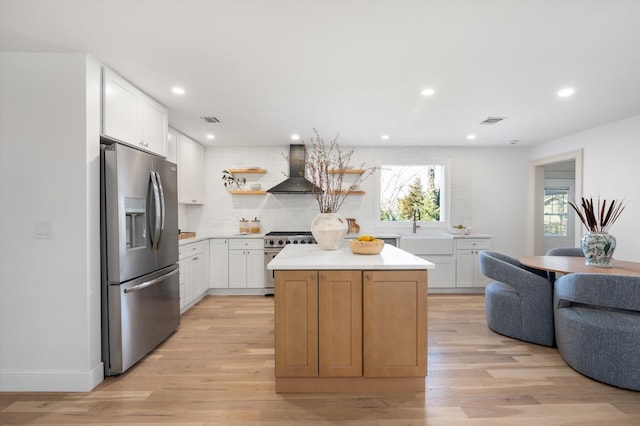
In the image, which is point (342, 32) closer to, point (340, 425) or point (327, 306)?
point (327, 306)

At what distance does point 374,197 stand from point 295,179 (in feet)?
4.75

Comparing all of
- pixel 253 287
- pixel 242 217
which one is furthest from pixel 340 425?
pixel 242 217

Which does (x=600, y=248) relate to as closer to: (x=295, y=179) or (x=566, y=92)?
(x=566, y=92)

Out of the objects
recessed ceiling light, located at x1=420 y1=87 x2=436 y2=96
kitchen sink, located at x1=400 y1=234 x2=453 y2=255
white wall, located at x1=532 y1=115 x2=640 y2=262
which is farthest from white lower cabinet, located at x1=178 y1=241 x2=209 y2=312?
white wall, located at x1=532 y1=115 x2=640 y2=262

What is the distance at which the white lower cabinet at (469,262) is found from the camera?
485 cm

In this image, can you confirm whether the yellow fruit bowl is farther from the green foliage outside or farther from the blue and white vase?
the green foliage outside

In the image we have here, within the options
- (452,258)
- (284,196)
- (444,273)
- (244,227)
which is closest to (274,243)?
(244,227)

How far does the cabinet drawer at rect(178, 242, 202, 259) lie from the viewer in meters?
3.80

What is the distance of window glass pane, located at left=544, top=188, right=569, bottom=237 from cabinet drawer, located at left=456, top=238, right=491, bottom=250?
3306 mm

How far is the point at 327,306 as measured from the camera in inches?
84.8

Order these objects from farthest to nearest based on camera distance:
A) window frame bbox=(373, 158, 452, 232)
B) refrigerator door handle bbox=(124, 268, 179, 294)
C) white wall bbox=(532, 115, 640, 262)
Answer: window frame bbox=(373, 158, 452, 232) < white wall bbox=(532, 115, 640, 262) < refrigerator door handle bbox=(124, 268, 179, 294)

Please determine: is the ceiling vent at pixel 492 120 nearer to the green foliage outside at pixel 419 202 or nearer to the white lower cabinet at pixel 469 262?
the green foliage outside at pixel 419 202

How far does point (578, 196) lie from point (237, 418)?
5374 mm

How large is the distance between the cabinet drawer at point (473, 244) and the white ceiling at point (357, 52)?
6.62ft
